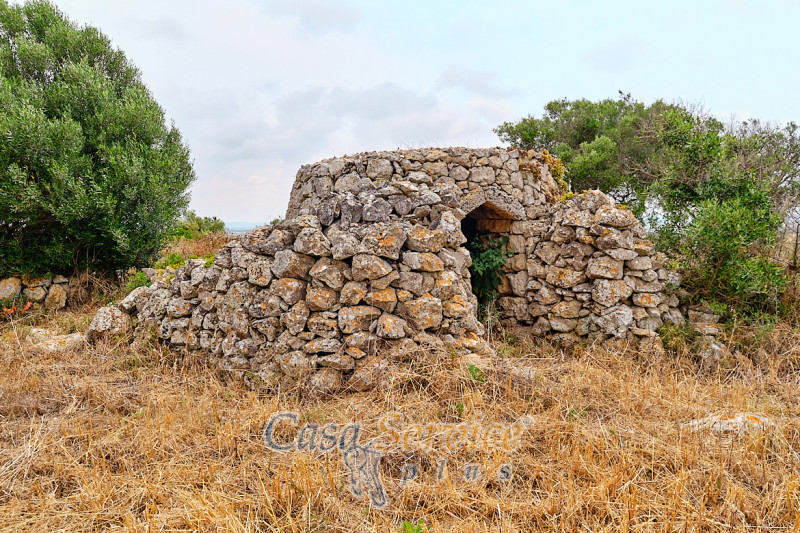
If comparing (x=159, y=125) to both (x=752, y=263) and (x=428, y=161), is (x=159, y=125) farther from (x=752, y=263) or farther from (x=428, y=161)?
(x=752, y=263)

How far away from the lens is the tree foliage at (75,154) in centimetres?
829

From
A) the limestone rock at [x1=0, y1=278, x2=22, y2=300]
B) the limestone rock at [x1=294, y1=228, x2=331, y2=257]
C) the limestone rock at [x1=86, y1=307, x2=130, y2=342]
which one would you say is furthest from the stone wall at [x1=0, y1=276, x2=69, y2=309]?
the limestone rock at [x1=294, y1=228, x2=331, y2=257]

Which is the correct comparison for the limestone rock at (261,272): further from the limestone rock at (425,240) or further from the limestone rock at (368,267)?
the limestone rock at (425,240)

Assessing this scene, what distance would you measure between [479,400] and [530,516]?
1.45 m

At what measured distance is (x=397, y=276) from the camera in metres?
5.14

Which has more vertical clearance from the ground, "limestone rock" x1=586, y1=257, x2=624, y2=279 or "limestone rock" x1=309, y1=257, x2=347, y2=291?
"limestone rock" x1=586, y1=257, x2=624, y2=279

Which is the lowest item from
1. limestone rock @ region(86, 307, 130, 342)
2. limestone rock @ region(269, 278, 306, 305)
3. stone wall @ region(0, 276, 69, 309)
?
limestone rock @ region(86, 307, 130, 342)

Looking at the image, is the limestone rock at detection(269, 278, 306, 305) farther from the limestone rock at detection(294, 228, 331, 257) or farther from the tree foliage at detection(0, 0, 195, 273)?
the tree foliage at detection(0, 0, 195, 273)

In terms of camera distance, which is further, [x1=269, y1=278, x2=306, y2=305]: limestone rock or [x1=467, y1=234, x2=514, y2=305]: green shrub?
[x1=467, y1=234, x2=514, y2=305]: green shrub

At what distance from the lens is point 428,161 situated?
23.4 feet

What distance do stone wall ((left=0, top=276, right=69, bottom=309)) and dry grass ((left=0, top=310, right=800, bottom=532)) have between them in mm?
4433

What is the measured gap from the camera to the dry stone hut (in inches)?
196

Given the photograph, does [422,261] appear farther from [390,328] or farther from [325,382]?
[325,382]

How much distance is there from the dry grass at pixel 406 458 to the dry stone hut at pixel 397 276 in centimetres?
50
